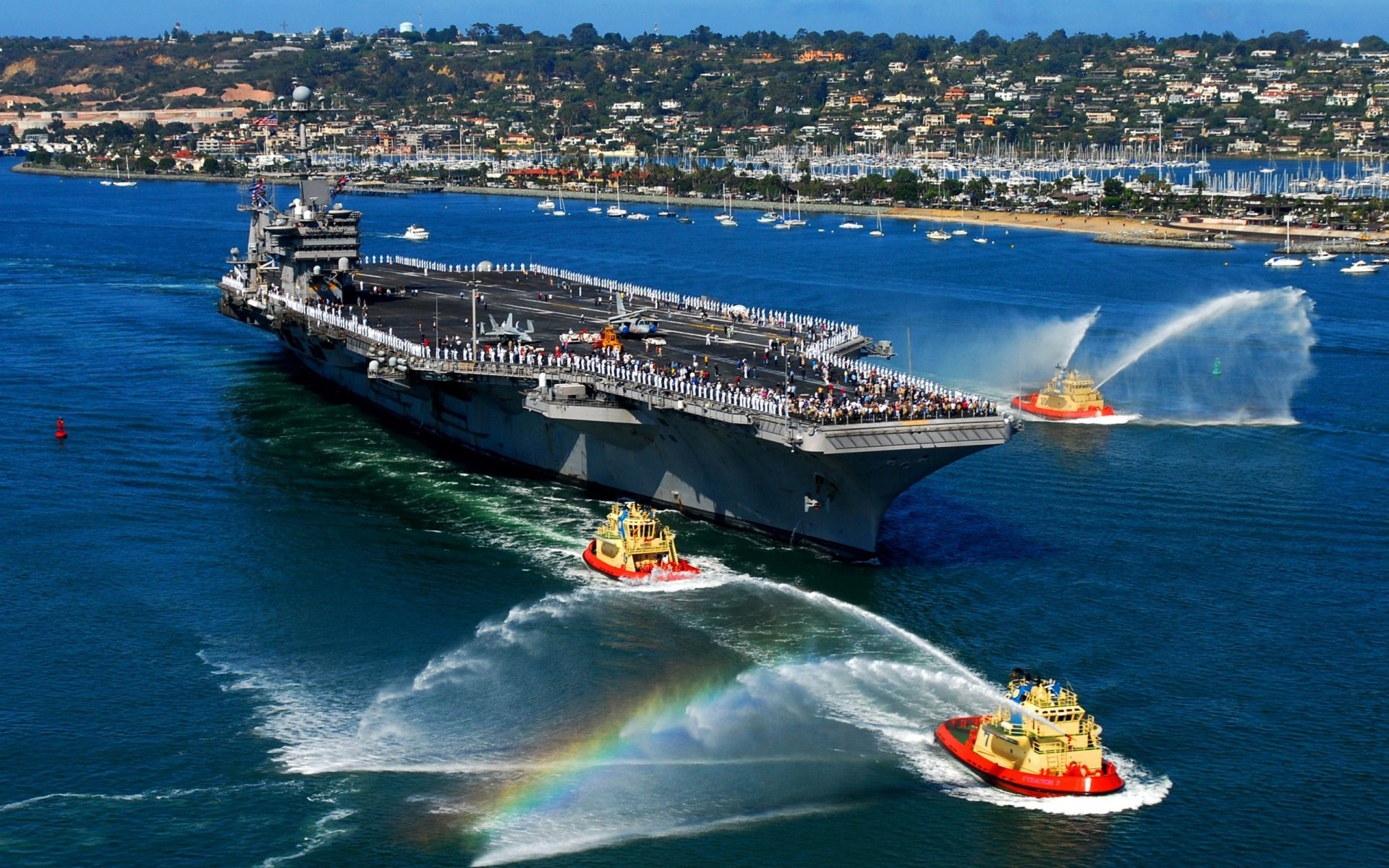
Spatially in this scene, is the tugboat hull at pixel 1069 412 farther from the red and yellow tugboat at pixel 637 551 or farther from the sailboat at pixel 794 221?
the sailboat at pixel 794 221

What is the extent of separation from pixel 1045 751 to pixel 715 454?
17.5m

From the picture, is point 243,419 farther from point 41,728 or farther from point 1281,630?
point 1281,630

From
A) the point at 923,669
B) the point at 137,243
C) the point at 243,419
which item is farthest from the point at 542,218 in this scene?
the point at 923,669

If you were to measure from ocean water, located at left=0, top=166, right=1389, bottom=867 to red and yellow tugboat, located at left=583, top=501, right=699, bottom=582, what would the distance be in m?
0.60

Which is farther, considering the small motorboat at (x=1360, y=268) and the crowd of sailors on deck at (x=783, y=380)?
the small motorboat at (x=1360, y=268)

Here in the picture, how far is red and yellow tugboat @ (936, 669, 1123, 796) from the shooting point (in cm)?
2936

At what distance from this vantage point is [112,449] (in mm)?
54344

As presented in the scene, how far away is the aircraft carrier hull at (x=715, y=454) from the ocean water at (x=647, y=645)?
1.23 m

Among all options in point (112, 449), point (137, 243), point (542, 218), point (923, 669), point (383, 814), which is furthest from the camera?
point (542, 218)

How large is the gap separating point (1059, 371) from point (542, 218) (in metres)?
101

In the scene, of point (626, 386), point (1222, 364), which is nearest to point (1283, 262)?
point (1222, 364)

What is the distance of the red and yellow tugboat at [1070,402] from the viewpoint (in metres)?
60.2

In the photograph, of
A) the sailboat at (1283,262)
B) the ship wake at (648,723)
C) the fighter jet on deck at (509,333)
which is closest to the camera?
the ship wake at (648,723)

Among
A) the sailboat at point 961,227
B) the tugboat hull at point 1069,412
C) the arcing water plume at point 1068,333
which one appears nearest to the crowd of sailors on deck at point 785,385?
the tugboat hull at point 1069,412
